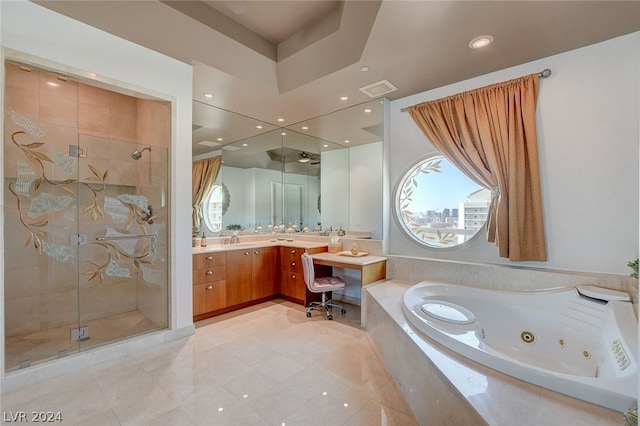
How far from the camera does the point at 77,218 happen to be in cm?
244

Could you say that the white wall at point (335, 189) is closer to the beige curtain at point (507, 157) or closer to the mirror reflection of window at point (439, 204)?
the mirror reflection of window at point (439, 204)

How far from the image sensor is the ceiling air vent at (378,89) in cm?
310

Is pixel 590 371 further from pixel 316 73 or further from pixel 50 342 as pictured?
pixel 50 342

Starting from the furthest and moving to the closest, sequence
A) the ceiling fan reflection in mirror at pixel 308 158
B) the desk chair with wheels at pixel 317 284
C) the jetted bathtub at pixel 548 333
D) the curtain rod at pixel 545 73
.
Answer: the ceiling fan reflection in mirror at pixel 308 158 → the desk chair with wheels at pixel 317 284 → the curtain rod at pixel 545 73 → the jetted bathtub at pixel 548 333

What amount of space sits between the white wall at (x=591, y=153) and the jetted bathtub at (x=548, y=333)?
42cm

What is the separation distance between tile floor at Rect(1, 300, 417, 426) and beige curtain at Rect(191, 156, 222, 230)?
179 centimetres

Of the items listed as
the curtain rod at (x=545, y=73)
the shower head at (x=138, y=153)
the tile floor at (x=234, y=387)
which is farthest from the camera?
the shower head at (x=138, y=153)

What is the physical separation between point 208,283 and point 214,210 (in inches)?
51.4

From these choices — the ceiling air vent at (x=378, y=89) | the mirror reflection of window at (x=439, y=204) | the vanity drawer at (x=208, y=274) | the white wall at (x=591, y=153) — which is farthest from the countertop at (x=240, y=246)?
the white wall at (x=591, y=153)

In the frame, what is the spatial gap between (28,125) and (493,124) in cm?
419

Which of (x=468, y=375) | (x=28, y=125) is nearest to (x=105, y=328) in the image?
(x=28, y=125)

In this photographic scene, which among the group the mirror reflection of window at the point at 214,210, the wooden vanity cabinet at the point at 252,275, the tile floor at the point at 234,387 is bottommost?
the tile floor at the point at 234,387

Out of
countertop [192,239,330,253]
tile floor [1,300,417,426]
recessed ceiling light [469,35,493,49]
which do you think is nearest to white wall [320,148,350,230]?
countertop [192,239,330,253]

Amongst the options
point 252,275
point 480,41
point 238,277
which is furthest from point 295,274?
point 480,41
